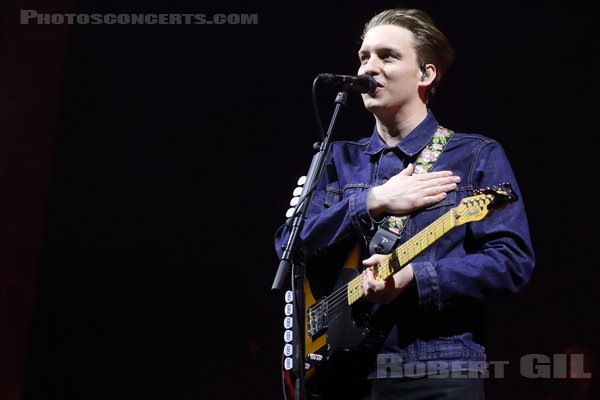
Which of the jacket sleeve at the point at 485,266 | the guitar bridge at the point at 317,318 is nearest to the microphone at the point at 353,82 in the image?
the jacket sleeve at the point at 485,266

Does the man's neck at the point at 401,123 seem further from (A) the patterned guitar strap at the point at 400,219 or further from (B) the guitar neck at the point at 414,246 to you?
(B) the guitar neck at the point at 414,246

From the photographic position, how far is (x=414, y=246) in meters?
1.96

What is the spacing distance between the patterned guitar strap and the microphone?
266mm

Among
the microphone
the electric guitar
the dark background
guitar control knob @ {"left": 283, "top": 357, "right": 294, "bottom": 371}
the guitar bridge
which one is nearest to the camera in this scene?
the electric guitar

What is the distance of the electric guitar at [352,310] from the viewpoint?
1.88 m

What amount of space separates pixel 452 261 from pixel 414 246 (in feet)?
0.39

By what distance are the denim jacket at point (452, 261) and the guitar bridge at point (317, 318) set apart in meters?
0.19

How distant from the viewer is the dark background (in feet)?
11.8

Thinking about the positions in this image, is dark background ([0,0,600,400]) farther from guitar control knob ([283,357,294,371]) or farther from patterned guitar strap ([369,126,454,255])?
guitar control knob ([283,357,294,371])

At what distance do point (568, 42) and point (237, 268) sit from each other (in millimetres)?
2123

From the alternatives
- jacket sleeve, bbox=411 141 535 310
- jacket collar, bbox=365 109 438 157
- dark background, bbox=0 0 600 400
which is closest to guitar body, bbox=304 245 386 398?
jacket sleeve, bbox=411 141 535 310

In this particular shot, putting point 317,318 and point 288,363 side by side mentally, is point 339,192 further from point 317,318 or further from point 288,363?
point 288,363

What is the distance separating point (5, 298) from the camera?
12.3 feet

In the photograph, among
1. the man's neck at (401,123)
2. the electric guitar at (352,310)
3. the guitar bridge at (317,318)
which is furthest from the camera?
the man's neck at (401,123)
